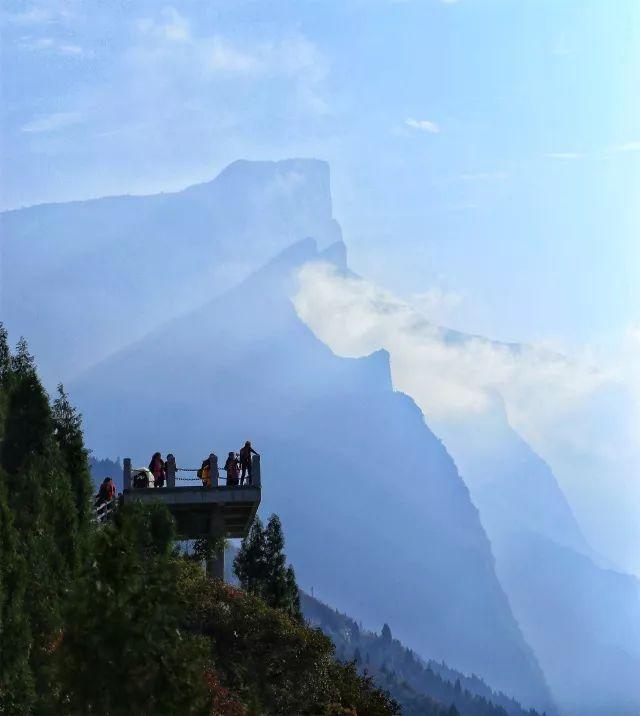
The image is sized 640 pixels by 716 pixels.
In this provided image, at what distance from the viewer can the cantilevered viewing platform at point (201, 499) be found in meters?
32.2

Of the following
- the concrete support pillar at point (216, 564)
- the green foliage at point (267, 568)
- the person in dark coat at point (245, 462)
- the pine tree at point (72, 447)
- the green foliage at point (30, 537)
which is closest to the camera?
the green foliage at point (30, 537)

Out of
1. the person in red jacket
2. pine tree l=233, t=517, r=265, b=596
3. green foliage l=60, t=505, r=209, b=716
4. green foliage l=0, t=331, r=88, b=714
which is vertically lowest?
green foliage l=60, t=505, r=209, b=716

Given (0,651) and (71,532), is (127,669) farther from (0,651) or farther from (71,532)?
(71,532)

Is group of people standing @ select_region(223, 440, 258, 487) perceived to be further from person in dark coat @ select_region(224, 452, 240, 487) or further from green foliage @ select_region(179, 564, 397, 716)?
green foliage @ select_region(179, 564, 397, 716)

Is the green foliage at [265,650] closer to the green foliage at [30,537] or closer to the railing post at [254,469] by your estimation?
the green foliage at [30,537]

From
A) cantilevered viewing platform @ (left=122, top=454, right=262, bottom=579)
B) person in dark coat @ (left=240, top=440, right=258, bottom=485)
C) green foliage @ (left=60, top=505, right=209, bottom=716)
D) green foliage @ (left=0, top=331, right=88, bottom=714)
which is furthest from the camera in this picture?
person in dark coat @ (left=240, top=440, right=258, bottom=485)

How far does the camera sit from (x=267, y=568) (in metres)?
43.0

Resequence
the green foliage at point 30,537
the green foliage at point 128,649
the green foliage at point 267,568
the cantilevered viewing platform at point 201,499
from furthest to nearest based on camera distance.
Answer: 1. the green foliage at point 267,568
2. the cantilevered viewing platform at point 201,499
3. the green foliage at point 30,537
4. the green foliage at point 128,649

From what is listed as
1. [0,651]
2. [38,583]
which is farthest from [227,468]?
[0,651]

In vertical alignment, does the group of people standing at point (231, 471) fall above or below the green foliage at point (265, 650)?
above

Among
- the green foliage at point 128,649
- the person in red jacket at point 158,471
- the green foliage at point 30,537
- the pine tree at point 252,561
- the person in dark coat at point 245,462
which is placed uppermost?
the person in dark coat at point 245,462

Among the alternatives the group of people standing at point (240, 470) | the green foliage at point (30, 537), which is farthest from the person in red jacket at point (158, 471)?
the green foliage at point (30, 537)

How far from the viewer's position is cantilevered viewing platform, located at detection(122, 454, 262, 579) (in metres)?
32.2

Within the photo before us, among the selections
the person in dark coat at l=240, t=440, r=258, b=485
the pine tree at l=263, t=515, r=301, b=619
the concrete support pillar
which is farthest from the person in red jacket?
the pine tree at l=263, t=515, r=301, b=619
